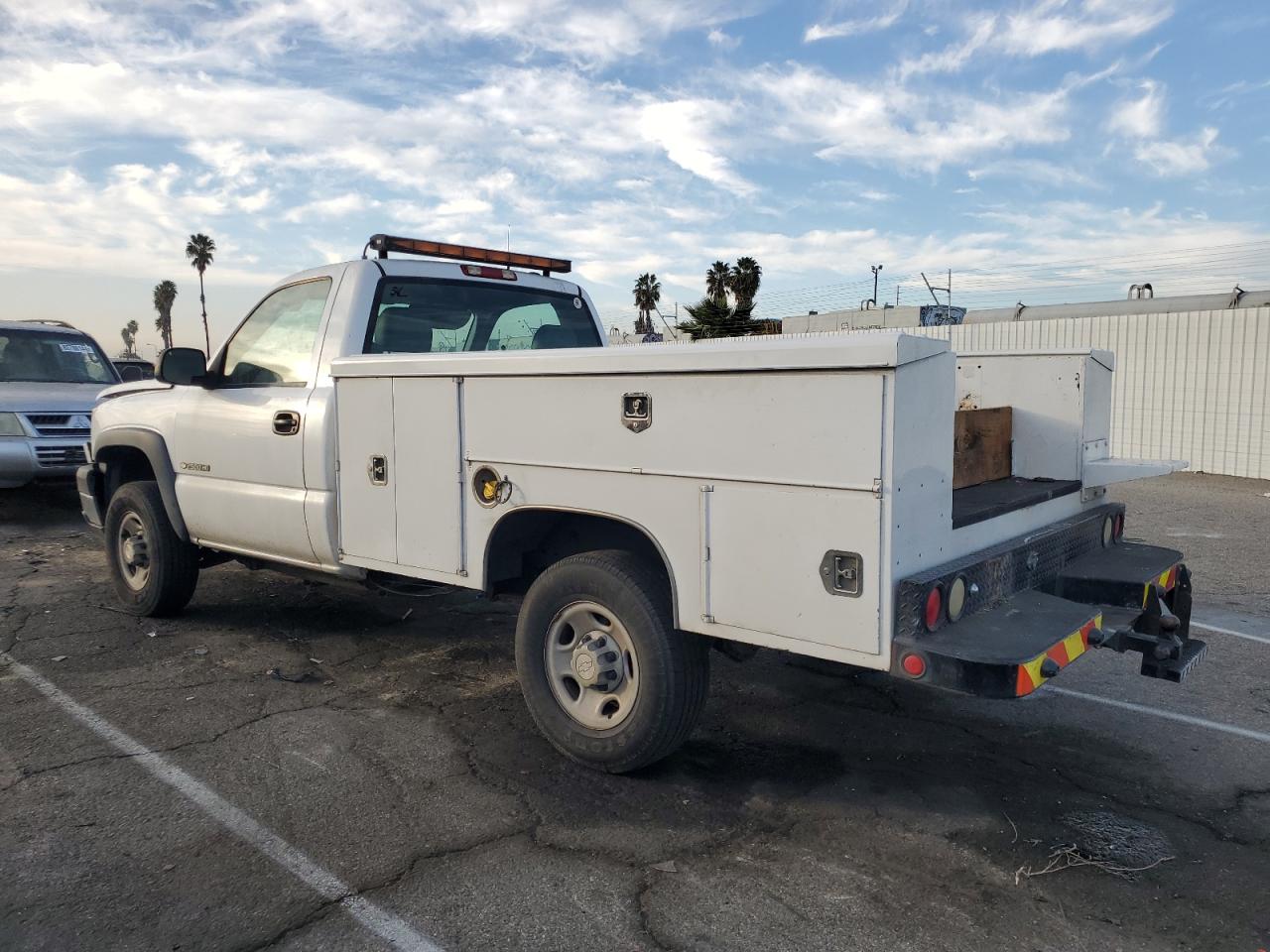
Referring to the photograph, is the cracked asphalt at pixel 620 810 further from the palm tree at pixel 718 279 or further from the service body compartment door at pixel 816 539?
the palm tree at pixel 718 279

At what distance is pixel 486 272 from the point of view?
574 cm

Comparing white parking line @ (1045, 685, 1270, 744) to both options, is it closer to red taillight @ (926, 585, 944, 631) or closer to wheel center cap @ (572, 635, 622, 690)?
red taillight @ (926, 585, 944, 631)

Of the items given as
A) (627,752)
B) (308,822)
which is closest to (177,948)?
(308,822)

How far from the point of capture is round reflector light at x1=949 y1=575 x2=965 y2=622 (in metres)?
3.34

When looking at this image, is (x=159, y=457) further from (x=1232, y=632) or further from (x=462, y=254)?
(x=1232, y=632)

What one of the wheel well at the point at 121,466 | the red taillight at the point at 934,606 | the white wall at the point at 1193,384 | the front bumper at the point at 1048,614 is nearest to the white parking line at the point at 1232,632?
the front bumper at the point at 1048,614

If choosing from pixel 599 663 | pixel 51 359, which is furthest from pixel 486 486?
pixel 51 359

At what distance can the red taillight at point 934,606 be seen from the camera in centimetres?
320

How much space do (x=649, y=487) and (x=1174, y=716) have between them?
3039 mm

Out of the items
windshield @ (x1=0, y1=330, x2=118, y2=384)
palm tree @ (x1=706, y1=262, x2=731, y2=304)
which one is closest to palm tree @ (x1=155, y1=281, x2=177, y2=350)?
palm tree @ (x1=706, y1=262, x2=731, y2=304)

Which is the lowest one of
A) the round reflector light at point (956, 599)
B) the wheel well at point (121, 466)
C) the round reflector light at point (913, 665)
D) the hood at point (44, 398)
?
the round reflector light at point (913, 665)

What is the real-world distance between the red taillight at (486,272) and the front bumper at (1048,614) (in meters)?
3.23

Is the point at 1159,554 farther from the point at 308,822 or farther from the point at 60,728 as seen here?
the point at 60,728

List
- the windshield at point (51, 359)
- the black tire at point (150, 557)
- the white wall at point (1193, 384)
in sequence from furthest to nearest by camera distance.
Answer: the white wall at point (1193, 384), the windshield at point (51, 359), the black tire at point (150, 557)
